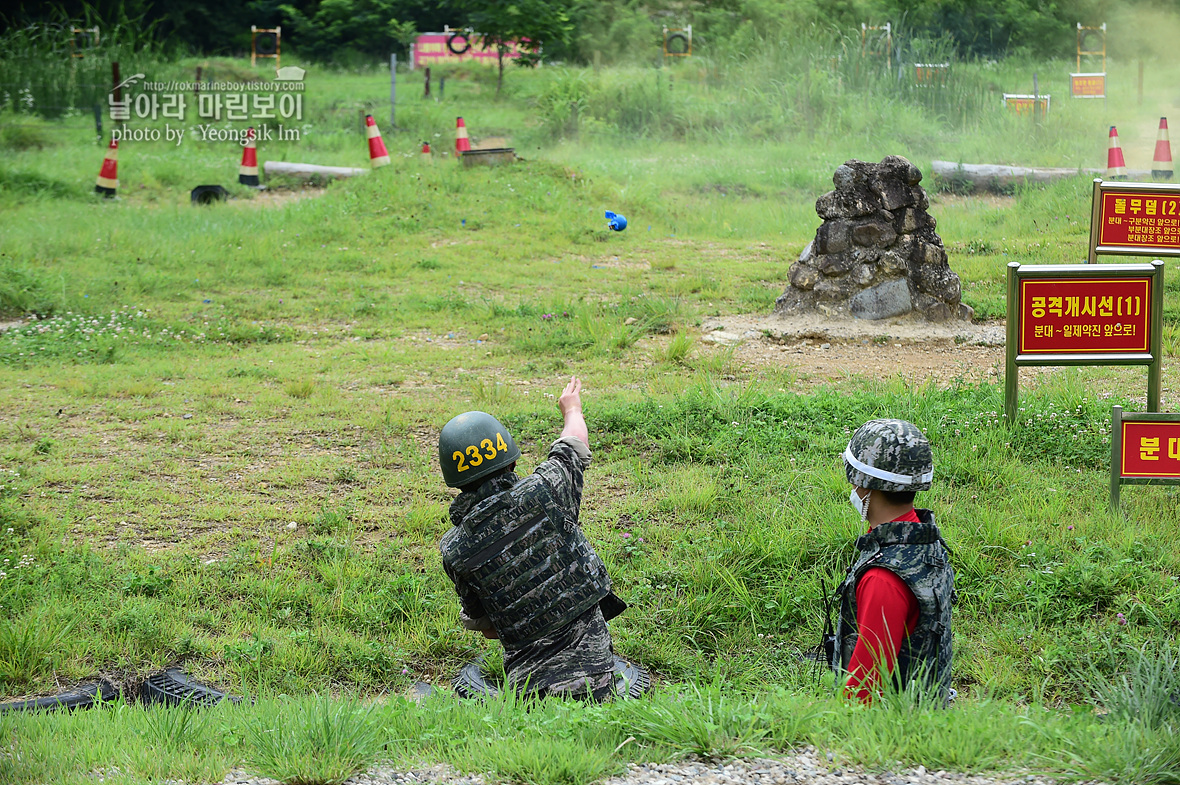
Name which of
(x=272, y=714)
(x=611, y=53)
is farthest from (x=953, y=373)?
(x=611, y=53)

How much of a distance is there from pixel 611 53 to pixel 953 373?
22259 millimetres

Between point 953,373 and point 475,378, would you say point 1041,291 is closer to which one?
point 953,373

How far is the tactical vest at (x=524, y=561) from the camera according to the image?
11.0 feet

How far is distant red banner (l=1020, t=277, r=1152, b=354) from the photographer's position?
518cm

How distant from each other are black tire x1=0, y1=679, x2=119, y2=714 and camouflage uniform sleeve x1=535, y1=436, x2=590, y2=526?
170cm

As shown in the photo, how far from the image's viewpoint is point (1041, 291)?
520cm

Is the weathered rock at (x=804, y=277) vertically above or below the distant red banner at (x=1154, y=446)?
above

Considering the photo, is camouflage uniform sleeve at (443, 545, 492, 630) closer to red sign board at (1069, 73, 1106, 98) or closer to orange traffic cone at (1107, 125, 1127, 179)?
orange traffic cone at (1107, 125, 1127, 179)

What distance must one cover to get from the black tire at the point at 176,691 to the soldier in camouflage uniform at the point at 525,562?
3.52ft

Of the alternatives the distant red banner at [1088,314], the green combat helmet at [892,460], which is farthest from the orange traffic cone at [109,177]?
the green combat helmet at [892,460]

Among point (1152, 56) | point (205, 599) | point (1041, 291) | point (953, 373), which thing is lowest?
point (205, 599)

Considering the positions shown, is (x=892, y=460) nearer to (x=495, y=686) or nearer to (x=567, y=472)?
(x=567, y=472)

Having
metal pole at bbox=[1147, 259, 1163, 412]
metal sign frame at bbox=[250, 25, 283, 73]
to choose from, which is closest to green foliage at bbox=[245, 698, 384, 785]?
metal pole at bbox=[1147, 259, 1163, 412]

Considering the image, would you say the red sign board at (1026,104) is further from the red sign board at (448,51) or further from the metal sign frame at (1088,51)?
the red sign board at (448,51)
